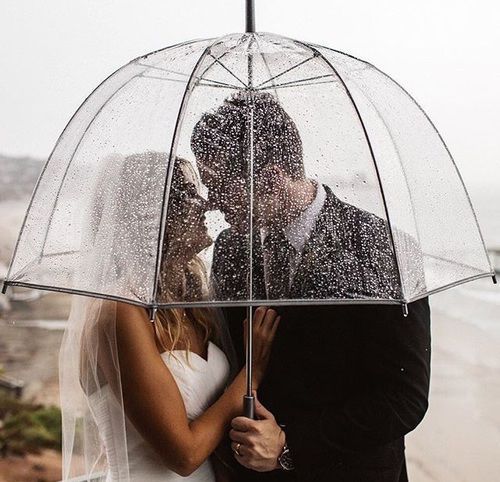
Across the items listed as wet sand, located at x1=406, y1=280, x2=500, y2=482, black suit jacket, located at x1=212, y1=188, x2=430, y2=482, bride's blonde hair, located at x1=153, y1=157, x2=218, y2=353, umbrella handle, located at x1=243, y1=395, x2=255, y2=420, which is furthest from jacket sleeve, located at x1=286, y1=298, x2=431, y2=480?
wet sand, located at x1=406, y1=280, x2=500, y2=482

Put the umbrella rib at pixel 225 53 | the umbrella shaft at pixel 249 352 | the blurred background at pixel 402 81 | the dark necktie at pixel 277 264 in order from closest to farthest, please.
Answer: the dark necktie at pixel 277 264 → the umbrella rib at pixel 225 53 → the umbrella shaft at pixel 249 352 → the blurred background at pixel 402 81

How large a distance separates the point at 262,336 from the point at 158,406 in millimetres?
239

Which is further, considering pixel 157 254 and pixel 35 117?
pixel 35 117

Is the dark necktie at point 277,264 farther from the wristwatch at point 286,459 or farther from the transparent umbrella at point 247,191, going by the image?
the wristwatch at point 286,459

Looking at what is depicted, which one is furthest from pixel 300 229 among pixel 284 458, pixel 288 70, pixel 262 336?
pixel 284 458

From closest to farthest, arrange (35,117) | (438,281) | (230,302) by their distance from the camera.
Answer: (230,302), (438,281), (35,117)

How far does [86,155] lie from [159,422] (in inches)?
17.7

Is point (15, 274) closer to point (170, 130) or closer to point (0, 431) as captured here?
point (170, 130)

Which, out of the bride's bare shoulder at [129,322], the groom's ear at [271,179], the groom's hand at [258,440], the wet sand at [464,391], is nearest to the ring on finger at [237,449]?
the groom's hand at [258,440]

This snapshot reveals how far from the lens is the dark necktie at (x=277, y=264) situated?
3.85 ft

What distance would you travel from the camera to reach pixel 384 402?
1455 mm

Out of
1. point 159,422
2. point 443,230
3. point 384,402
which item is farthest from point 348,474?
point 443,230

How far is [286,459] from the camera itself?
4.92 ft

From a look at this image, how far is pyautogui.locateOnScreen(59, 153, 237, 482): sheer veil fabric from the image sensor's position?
122cm
